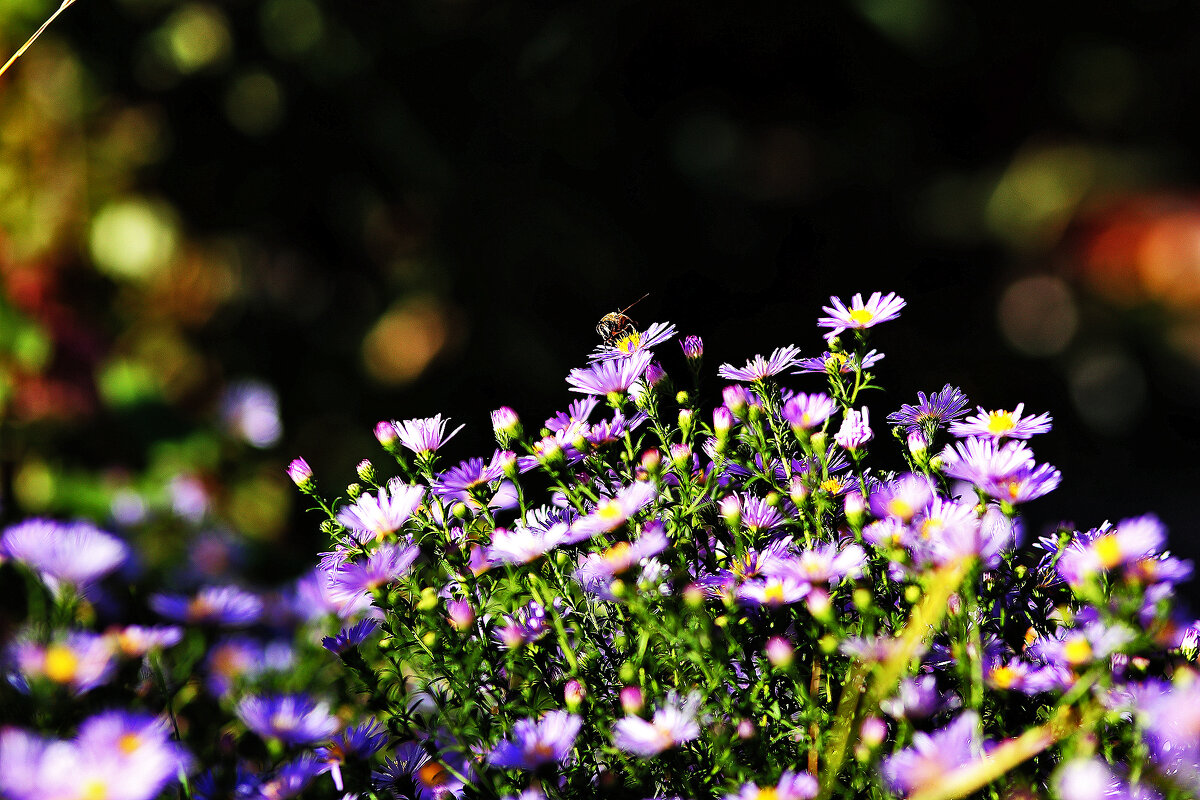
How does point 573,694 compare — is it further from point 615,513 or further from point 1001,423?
point 1001,423

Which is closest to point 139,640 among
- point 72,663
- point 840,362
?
point 72,663

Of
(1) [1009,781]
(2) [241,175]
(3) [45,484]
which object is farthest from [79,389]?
(1) [1009,781]

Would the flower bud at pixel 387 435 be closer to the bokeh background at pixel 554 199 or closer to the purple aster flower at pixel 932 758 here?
the purple aster flower at pixel 932 758

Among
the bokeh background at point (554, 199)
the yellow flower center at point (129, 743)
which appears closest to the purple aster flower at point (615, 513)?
the yellow flower center at point (129, 743)

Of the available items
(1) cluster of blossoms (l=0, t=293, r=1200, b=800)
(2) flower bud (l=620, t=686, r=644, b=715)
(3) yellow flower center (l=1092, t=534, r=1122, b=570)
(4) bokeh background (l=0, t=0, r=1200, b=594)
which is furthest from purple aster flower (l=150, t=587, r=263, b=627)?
(4) bokeh background (l=0, t=0, r=1200, b=594)

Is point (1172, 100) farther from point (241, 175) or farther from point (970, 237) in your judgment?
point (241, 175)

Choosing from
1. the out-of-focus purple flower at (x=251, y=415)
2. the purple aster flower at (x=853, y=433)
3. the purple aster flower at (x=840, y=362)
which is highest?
the out-of-focus purple flower at (x=251, y=415)
